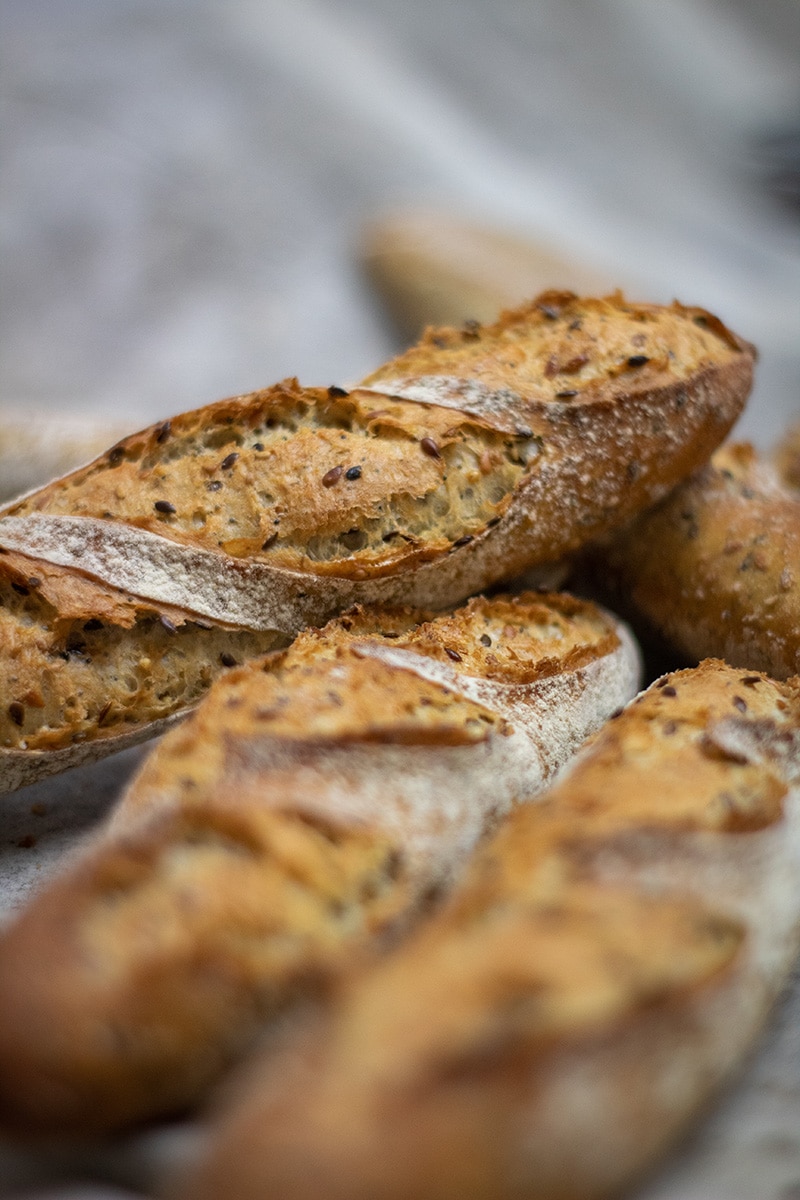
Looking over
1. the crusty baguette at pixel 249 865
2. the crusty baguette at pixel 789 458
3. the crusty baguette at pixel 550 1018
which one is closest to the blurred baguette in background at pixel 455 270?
the crusty baguette at pixel 789 458

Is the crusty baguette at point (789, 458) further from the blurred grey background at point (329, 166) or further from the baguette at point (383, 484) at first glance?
the blurred grey background at point (329, 166)

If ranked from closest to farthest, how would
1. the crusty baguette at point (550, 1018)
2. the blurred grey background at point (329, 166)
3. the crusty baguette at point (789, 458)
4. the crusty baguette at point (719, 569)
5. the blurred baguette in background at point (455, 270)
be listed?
the crusty baguette at point (550, 1018) → the crusty baguette at point (719, 569) → the crusty baguette at point (789, 458) → the blurred baguette in background at point (455, 270) → the blurred grey background at point (329, 166)

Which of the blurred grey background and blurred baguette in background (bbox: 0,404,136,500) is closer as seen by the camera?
blurred baguette in background (bbox: 0,404,136,500)

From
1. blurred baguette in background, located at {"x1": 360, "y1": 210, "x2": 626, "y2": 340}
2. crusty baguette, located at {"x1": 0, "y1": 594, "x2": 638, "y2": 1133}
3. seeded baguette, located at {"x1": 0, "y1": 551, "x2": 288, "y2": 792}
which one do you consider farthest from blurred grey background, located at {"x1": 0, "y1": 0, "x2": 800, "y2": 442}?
crusty baguette, located at {"x1": 0, "y1": 594, "x2": 638, "y2": 1133}

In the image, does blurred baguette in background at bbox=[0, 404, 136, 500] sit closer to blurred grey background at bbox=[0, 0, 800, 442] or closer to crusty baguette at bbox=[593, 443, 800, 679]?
blurred grey background at bbox=[0, 0, 800, 442]

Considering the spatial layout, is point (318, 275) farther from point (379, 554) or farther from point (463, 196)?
point (379, 554)

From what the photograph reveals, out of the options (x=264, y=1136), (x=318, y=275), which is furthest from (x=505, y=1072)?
(x=318, y=275)
